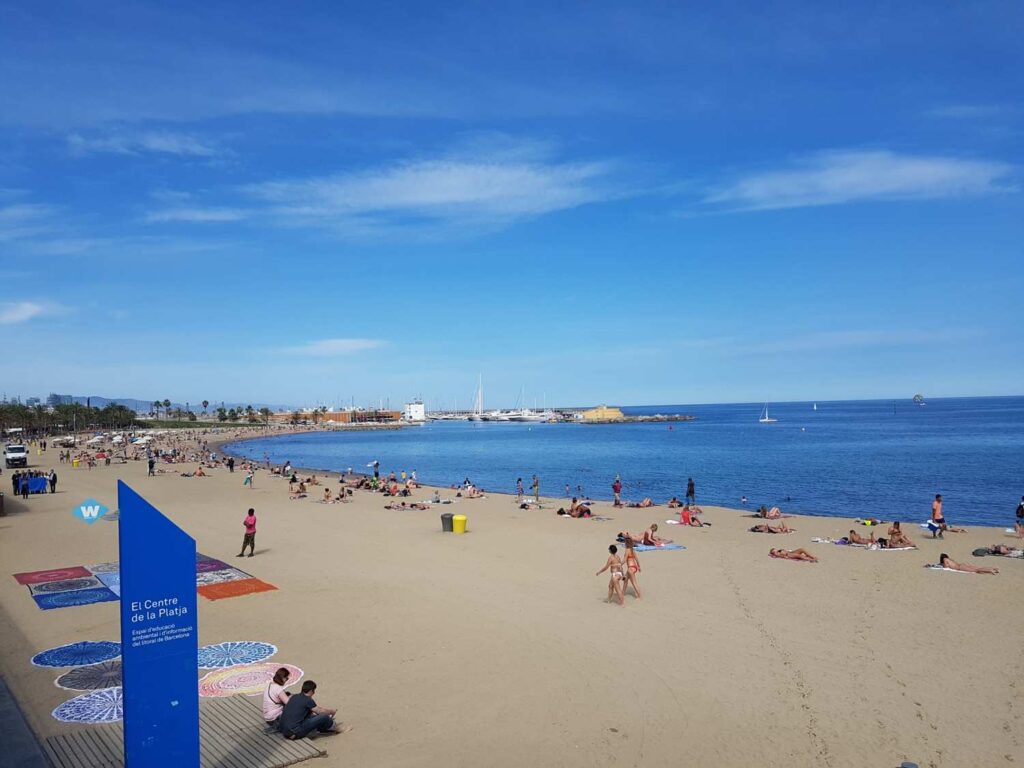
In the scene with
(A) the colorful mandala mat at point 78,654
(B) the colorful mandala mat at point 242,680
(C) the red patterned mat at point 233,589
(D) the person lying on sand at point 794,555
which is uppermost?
(A) the colorful mandala mat at point 78,654

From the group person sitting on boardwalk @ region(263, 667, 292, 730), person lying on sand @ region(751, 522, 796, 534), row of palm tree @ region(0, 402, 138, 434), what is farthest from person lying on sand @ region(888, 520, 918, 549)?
row of palm tree @ region(0, 402, 138, 434)

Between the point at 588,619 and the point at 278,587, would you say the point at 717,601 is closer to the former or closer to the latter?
the point at 588,619

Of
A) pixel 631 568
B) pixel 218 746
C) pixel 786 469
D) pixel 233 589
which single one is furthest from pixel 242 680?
pixel 786 469

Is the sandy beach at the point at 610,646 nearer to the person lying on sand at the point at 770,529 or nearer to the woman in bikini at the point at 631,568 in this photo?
the woman in bikini at the point at 631,568

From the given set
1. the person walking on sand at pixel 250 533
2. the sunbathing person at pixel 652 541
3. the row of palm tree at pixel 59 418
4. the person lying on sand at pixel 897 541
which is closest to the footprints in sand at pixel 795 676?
the sunbathing person at pixel 652 541

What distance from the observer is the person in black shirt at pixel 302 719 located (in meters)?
7.80

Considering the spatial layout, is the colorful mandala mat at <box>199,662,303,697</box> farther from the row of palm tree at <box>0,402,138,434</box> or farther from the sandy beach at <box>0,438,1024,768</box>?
the row of palm tree at <box>0,402,138,434</box>

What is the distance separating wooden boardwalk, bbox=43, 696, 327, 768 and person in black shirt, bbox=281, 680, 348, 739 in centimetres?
9

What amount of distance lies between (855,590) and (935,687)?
5.75 meters

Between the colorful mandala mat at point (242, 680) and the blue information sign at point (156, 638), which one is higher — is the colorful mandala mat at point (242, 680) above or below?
below

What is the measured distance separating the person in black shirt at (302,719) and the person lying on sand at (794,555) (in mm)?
14335

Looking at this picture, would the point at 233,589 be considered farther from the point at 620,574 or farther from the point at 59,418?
the point at 59,418

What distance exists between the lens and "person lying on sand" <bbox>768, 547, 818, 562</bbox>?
18.6 m

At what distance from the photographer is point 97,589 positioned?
14820mm
